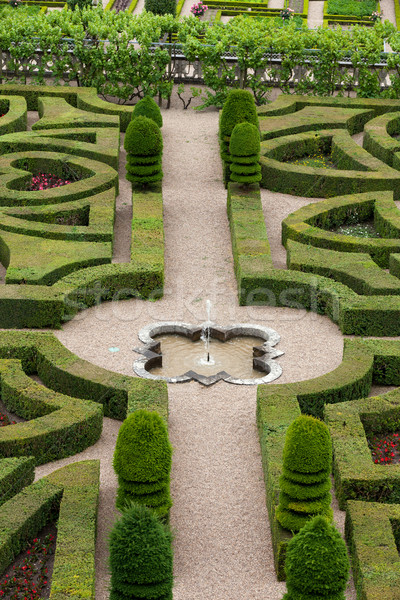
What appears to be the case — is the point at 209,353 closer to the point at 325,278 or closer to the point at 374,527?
the point at 325,278

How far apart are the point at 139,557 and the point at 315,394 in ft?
20.4

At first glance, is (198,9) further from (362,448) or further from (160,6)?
(362,448)

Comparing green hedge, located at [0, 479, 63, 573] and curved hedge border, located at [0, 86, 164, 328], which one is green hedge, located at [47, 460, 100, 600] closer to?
green hedge, located at [0, 479, 63, 573]

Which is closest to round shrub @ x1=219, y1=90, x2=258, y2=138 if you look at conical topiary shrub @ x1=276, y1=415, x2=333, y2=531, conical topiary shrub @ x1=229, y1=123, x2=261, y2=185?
conical topiary shrub @ x1=229, y1=123, x2=261, y2=185

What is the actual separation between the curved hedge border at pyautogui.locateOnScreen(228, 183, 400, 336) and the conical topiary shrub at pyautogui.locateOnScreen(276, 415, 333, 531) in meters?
6.85

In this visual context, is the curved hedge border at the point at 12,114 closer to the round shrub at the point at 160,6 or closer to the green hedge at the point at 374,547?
the round shrub at the point at 160,6

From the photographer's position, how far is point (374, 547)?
13.2 meters

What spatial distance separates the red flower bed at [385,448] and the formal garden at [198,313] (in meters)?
0.04

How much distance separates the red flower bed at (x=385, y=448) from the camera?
1560 centimetres

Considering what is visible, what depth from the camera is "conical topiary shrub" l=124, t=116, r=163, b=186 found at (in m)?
24.7

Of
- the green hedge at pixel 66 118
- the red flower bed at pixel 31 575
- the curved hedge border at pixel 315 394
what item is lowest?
the red flower bed at pixel 31 575

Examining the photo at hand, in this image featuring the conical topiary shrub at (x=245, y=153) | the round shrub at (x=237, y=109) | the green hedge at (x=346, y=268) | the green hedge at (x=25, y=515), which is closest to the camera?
the green hedge at (x=25, y=515)

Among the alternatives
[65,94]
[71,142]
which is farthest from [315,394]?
[65,94]

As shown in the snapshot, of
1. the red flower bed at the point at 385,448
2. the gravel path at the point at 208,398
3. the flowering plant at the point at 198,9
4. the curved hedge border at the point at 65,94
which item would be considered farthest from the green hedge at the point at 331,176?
the flowering plant at the point at 198,9
